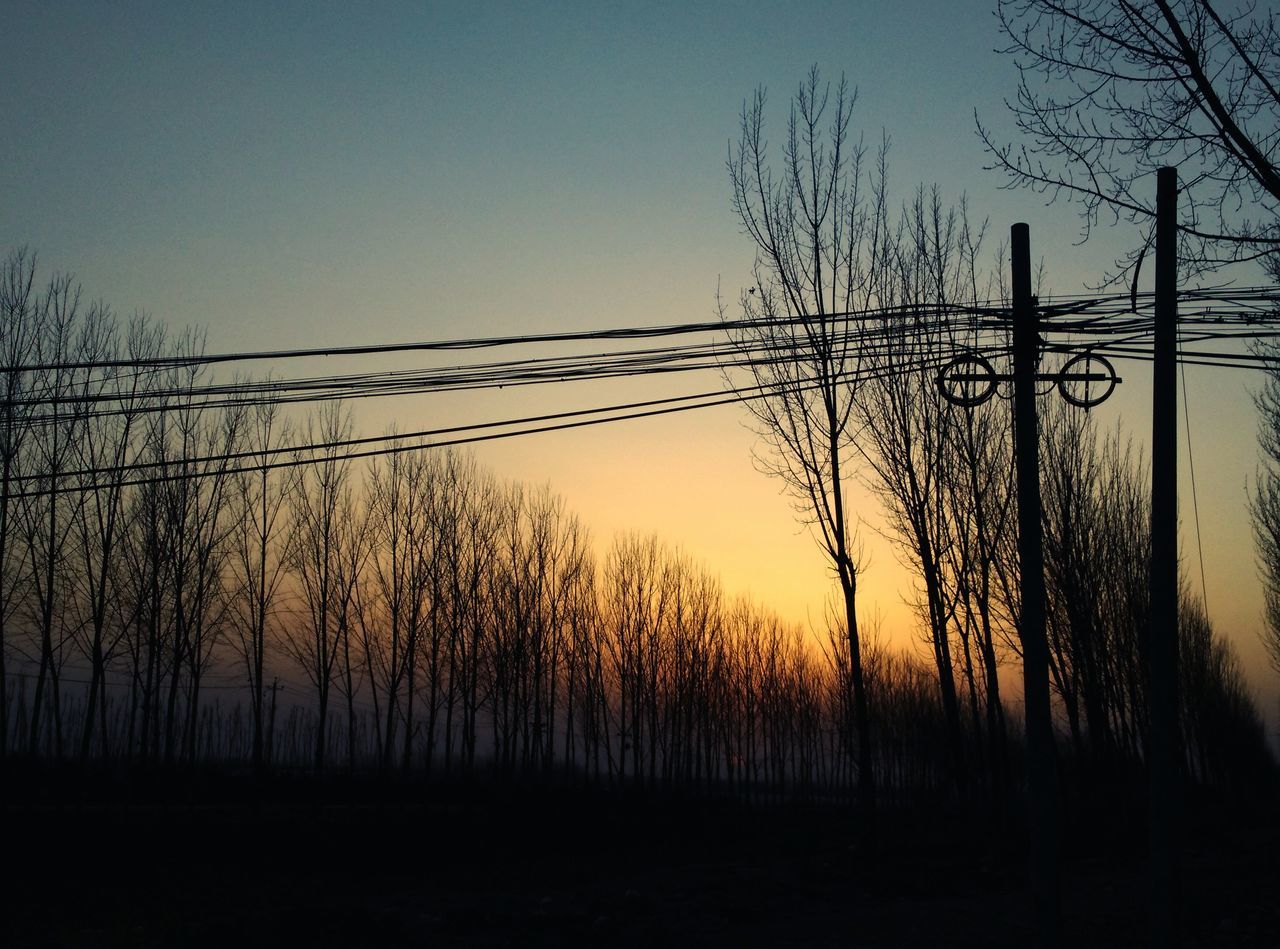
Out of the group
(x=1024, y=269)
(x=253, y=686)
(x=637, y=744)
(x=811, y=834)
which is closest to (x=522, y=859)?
(x=811, y=834)

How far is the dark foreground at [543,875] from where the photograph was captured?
10.5 m

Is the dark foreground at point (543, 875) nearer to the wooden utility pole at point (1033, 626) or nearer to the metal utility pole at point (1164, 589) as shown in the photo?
the wooden utility pole at point (1033, 626)

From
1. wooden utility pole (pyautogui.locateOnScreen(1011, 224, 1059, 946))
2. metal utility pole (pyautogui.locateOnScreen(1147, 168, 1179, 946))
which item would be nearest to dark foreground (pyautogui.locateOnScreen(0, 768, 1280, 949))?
wooden utility pole (pyautogui.locateOnScreen(1011, 224, 1059, 946))

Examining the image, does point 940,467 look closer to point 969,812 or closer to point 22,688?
point 969,812

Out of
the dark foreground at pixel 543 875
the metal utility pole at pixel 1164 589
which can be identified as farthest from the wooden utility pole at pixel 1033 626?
the dark foreground at pixel 543 875

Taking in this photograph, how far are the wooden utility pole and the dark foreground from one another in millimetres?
3576

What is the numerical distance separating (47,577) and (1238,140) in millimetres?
21357

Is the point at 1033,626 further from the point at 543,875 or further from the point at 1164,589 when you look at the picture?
the point at 543,875

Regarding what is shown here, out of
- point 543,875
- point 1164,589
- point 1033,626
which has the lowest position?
point 543,875

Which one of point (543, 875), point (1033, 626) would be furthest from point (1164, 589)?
point (543, 875)

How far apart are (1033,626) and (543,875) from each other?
1409 cm

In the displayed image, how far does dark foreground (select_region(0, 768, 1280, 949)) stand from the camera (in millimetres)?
10469

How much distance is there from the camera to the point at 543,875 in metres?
18.6

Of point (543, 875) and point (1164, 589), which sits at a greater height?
point (1164, 589)
